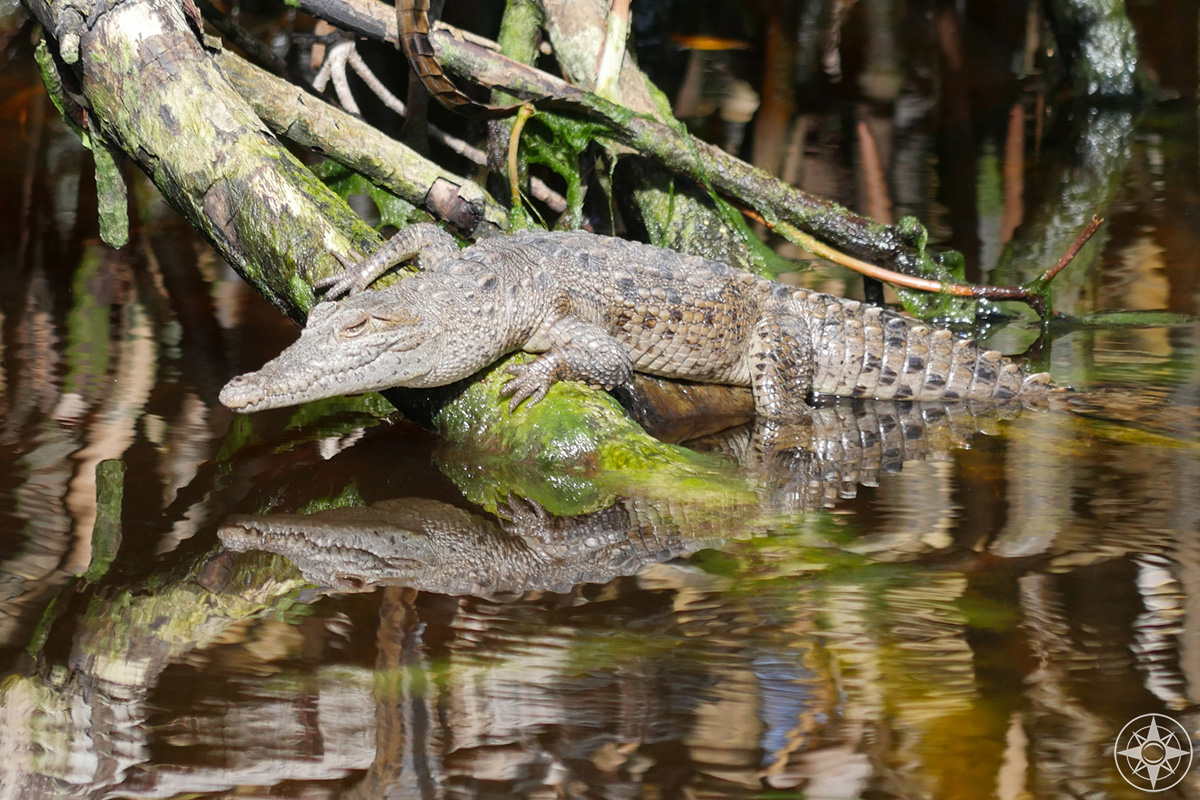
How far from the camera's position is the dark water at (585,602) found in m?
2.16

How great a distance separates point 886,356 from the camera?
4699 mm

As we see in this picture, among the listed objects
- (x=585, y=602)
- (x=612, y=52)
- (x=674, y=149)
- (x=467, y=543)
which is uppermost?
(x=612, y=52)

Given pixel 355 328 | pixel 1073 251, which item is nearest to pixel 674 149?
pixel 1073 251

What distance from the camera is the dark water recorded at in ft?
7.09

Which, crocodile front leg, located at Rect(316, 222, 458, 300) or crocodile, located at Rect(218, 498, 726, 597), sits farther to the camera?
crocodile front leg, located at Rect(316, 222, 458, 300)

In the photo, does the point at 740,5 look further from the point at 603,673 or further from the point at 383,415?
the point at 603,673

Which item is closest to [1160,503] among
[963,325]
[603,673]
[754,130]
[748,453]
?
[748,453]

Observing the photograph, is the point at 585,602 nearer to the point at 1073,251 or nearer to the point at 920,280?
the point at 920,280

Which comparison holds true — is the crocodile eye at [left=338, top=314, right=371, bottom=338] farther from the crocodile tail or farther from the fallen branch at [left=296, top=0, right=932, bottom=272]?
the crocodile tail

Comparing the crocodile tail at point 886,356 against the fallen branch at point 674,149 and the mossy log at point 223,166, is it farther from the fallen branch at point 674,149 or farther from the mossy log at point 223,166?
the mossy log at point 223,166

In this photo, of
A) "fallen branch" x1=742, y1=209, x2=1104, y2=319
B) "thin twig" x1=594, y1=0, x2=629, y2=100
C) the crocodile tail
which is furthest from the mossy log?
"fallen branch" x1=742, y1=209, x2=1104, y2=319

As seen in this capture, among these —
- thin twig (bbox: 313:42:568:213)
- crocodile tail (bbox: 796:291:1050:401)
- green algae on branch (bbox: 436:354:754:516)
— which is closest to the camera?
green algae on branch (bbox: 436:354:754:516)

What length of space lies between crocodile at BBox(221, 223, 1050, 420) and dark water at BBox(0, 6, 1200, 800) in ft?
0.83

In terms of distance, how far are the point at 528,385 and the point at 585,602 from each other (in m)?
1.19
